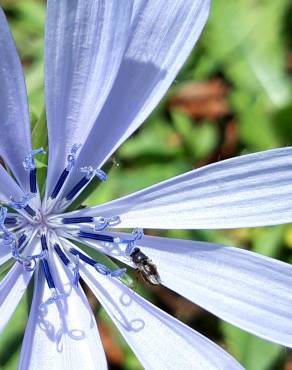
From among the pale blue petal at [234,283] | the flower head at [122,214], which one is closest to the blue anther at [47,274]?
the flower head at [122,214]

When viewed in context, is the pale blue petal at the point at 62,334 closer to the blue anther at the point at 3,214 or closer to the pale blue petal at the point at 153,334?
the pale blue petal at the point at 153,334

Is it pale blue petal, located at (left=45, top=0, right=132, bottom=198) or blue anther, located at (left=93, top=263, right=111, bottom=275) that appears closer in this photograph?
pale blue petal, located at (left=45, top=0, right=132, bottom=198)

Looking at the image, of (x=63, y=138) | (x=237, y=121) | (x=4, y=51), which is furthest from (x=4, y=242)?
(x=237, y=121)

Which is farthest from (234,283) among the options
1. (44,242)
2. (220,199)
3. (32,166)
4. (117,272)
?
(32,166)

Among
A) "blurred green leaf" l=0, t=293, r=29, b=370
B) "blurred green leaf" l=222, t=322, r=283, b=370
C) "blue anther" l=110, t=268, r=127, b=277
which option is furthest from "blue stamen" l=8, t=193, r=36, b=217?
"blurred green leaf" l=222, t=322, r=283, b=370

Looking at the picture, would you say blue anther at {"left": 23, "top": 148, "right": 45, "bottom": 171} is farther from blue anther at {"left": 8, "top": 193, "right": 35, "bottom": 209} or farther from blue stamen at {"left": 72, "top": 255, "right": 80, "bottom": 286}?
blue stamen at {"left": 72, "top": 255, "right": 80, "bottom": 286}

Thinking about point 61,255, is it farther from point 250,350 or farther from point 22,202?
point 250,350
